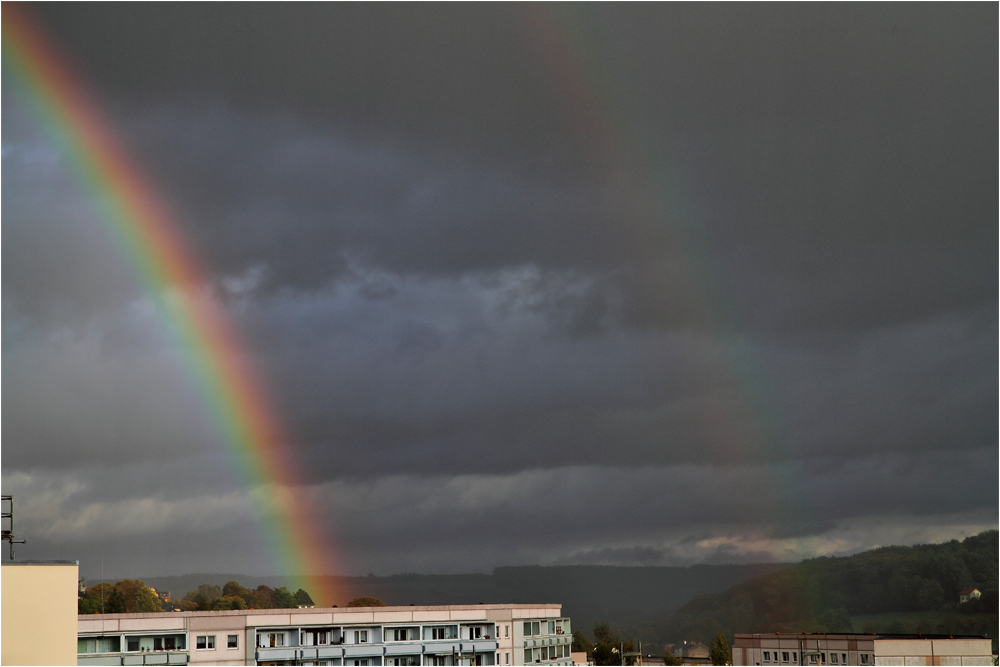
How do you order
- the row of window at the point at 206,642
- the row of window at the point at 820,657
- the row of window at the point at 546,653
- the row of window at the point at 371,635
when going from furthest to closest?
1. the row of window at the point at 546,653
2. the row of window at the point at 820,657
3. the row of window at the point at 371,635
4. the row of window at the point at 206,642

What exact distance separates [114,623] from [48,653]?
4686 centimetres

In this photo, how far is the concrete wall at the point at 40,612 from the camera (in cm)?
1527

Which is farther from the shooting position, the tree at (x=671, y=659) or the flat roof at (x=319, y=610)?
the tree at (x=671, y=659)

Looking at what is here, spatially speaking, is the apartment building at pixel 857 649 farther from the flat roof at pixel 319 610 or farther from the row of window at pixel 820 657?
the flat roof at pixel 319 610

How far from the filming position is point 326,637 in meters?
64.9

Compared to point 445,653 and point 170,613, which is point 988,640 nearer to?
point 445,653

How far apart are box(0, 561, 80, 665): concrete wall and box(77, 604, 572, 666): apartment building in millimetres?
43268

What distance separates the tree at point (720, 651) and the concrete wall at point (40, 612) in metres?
89.6

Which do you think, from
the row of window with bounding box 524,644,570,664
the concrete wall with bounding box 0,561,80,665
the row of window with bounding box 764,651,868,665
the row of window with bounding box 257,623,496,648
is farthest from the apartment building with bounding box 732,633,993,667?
the concrete wall with bounding box 0,561,80,665

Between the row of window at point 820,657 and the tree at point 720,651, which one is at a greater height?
the row of window at point 820,657

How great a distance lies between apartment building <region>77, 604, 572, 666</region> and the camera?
5816 centimetres

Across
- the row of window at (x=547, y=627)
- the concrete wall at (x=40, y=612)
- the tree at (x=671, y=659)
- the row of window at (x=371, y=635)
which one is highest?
the concrete wall at (x=40, y=612)

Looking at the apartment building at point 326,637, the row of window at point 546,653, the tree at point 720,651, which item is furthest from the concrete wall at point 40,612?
the tree at point 720,651

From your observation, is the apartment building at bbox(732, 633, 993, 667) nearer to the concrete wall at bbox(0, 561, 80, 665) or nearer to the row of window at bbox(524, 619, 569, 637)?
the row of window at bbox(524, 619, 569, 637)
